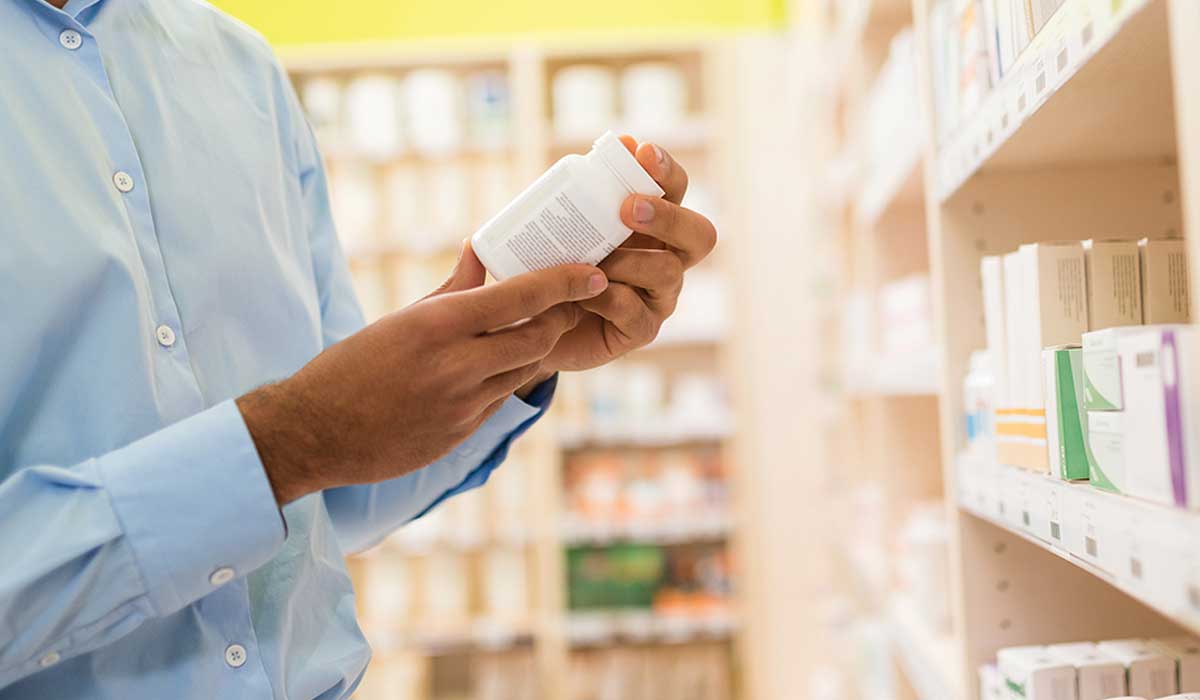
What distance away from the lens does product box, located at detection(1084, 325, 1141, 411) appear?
83cm

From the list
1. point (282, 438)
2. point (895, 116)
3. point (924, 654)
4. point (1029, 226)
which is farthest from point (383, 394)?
point (895, 116)

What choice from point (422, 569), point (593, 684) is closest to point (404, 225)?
point (422, 569)

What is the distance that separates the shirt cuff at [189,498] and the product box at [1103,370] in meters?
0.70

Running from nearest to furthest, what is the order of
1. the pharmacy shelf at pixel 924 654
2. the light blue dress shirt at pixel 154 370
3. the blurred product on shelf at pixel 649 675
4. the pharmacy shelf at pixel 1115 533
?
the pharmacy shelf at pixel 1115 533, the light blue dress shirt at pixel 154 370, the pharmacy shelf at pixel 924 654, the blurred product on shelf at pixel 649 675

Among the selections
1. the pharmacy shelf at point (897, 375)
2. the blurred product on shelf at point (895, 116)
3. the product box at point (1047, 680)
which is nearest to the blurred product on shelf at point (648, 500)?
the pharmacy shelf at point (897, 375)

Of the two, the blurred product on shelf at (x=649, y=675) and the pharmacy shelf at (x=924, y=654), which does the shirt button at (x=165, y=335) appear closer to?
the pharmacy shelf at (x=924, y=654)

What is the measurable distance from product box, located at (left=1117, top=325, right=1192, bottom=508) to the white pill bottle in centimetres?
47

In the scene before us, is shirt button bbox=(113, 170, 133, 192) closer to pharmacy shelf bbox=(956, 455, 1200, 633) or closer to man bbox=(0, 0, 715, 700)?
man bbox=(0, 0, 715, 700)

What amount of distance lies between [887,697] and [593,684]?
1548mm

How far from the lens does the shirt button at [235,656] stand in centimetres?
93

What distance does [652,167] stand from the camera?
101 centimetres

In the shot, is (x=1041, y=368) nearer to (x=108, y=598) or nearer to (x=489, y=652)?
(x=108, y=598)

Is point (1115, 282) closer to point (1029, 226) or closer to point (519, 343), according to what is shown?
point (1029, 226)

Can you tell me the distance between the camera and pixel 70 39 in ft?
3.13
